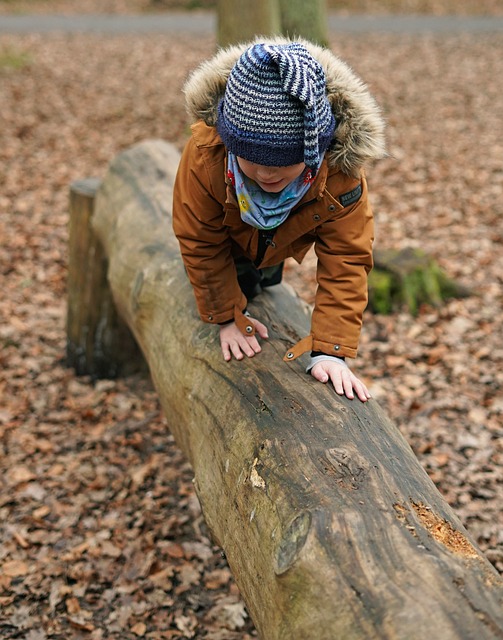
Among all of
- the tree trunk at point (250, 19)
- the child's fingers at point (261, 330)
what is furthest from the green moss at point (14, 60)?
the child's fingers at point (261, 330)

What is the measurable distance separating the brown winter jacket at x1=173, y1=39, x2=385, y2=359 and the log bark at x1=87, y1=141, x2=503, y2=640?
0.27 m

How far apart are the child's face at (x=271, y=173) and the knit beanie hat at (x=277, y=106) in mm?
53

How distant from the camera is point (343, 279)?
9.48 ft

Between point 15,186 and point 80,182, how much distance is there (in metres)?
3.78

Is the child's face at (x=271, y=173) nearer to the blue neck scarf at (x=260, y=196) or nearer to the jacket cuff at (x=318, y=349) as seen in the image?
the blue neck scarf at (x=260, y=196)

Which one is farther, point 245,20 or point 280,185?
point 245,20

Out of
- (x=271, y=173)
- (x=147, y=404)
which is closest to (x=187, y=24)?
(x=147, y=404)

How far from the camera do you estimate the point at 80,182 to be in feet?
17.7

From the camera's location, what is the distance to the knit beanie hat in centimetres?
231

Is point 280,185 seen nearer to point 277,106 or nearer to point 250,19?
point 277,106

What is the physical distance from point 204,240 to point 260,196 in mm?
424

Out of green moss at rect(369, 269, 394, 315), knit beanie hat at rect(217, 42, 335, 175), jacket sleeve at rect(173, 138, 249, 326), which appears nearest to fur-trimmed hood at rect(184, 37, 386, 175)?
knit beanie hat at rect(217, 42, 335, 175)

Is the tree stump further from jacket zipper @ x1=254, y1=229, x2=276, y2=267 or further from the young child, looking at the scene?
jacket zipper @ x1=254, y1=229, x2=276, y2=267

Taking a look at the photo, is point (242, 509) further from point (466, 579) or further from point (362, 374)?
point (362, 374)
